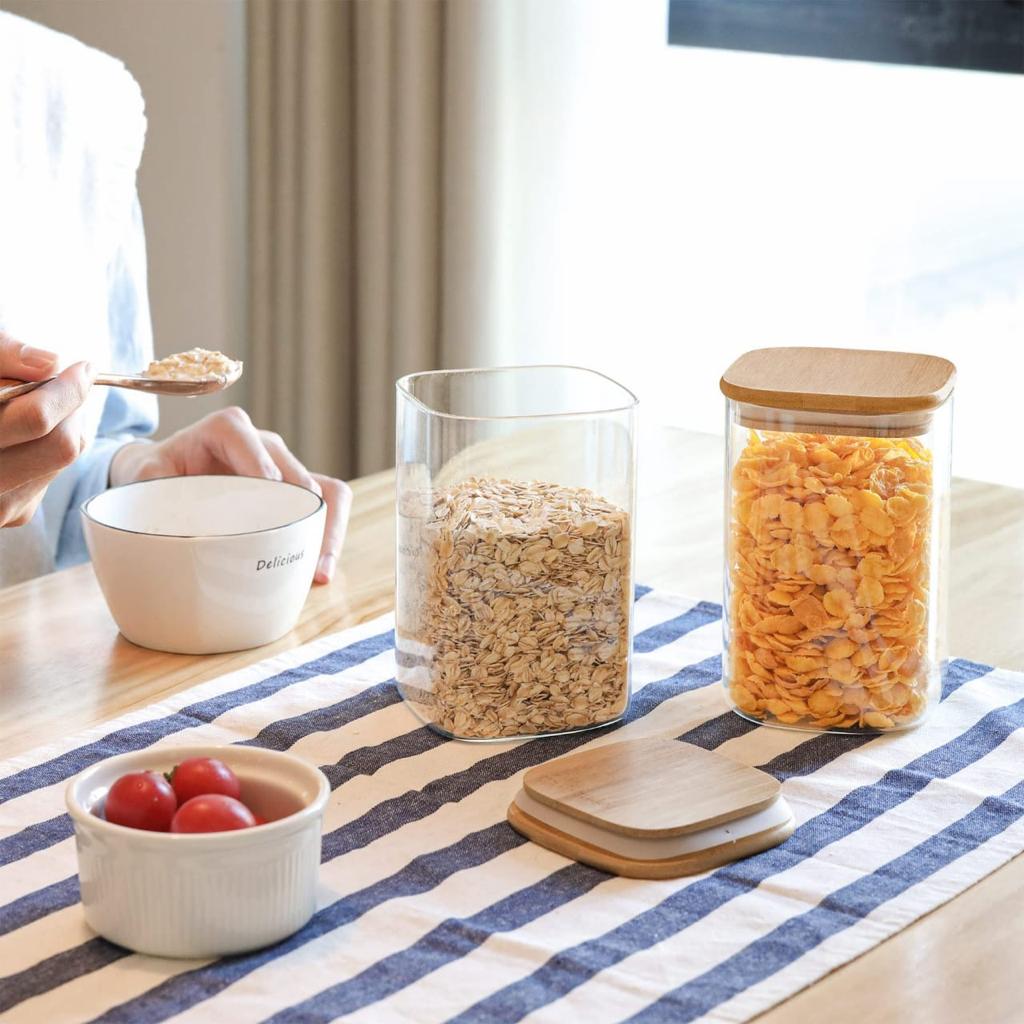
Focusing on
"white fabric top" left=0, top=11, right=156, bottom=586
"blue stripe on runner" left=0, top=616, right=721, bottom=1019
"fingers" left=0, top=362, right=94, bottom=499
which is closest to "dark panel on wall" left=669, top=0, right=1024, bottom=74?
"white fabric top" left=0, top=11, right=156, bottom=586

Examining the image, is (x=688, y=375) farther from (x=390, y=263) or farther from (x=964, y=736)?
(x=964, y=736)

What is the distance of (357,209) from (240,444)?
4.35 feet

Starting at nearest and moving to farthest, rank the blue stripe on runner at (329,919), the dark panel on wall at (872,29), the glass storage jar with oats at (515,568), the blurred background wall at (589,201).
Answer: the blue stripe on runner at (329,919) → the glass storage jar with oats at (515,568) → the dark panel on wall at (872,29) → the blurred background wall at (589,201)

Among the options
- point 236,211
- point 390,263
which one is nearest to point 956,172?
point 390,263

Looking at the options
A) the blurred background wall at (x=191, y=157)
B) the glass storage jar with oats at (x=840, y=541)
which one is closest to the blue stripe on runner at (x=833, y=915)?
the glass storage jar with oats at (x=840, y=541)

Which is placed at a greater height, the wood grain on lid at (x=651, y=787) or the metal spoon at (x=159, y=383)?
the metal spoon at (x=159, y=383)

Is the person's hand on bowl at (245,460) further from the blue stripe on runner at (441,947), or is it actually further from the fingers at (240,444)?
the blue stripe on runner at (441,947)

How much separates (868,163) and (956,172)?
0.44 ft

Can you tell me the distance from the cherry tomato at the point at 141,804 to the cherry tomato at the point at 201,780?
0.03ft

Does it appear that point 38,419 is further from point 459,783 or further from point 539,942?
point 539,942

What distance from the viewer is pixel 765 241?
7.52ft

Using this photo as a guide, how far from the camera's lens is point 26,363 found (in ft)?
3.43

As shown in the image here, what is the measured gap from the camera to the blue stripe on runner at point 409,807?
2.10ft

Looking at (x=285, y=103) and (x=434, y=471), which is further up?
(x=285, y=103)
